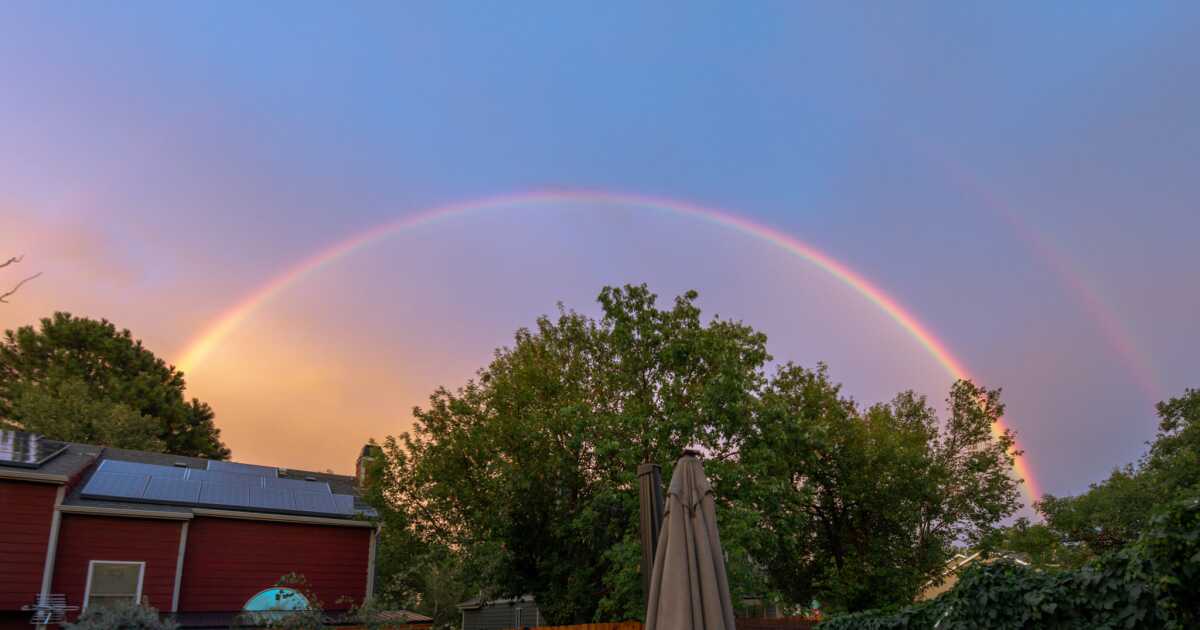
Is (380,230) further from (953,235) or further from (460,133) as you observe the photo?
(953,235)

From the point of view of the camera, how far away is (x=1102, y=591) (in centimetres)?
545

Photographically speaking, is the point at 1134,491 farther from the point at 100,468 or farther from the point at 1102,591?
the point at 100,468

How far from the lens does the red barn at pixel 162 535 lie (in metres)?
13.4

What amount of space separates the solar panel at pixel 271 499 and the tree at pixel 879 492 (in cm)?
1143

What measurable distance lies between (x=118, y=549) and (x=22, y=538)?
1568 mm

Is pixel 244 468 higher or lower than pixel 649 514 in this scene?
higher

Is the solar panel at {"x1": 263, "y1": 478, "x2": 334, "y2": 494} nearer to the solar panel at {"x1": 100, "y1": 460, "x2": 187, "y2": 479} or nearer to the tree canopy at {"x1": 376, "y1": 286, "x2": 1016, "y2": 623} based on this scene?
the solar panel at {"x1": 100, "y1": 460, "x2": 187, "y2": 479}

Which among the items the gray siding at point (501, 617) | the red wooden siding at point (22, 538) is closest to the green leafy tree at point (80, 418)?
the gray siding at point (501, 617)

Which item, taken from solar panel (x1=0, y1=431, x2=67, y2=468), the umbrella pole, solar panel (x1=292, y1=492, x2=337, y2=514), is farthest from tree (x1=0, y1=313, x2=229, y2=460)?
the umbrella pole

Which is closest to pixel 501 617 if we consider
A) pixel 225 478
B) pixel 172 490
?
pixel 225 478

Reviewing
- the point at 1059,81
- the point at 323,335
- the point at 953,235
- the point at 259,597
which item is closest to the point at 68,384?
the point at 323,335

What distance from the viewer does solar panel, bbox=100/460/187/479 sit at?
16531 millimetres

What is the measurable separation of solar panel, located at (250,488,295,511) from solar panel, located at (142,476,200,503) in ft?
3.89

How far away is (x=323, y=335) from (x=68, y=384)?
16.8 meters
